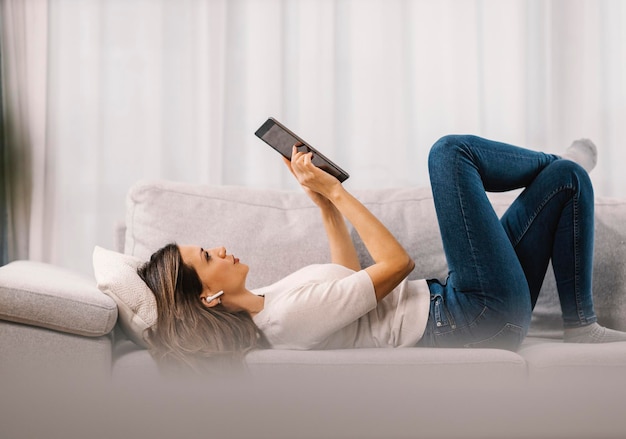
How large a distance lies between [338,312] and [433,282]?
40 centimetres

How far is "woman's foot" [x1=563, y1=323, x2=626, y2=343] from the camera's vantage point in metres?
1.71

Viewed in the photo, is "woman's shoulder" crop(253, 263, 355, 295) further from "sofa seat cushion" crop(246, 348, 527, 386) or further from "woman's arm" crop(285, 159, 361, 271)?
"sofa seat cushion" crop(246, 348, 527, 386)

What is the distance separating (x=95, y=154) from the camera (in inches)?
115

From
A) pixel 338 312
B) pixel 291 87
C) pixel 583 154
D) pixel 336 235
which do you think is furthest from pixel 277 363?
pixel 291 87

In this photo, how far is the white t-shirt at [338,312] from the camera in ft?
5.02

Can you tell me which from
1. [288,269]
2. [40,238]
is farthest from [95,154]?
[288,269]

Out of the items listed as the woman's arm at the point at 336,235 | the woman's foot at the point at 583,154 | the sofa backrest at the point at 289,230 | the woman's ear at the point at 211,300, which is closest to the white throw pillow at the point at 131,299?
the woman's ear at the point at 211,300

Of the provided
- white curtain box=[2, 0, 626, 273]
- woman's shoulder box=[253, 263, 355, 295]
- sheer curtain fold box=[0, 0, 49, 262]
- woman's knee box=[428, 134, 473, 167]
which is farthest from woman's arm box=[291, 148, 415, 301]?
sheer curtain fold box=[0, 0, 49, 262]

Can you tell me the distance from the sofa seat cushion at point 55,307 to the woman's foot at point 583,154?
1397mm

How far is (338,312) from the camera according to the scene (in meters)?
1.53

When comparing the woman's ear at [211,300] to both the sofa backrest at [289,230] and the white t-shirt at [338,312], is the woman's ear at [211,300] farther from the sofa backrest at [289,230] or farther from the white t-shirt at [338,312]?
the sofa backrest at [289,230]

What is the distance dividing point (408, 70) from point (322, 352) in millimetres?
1820

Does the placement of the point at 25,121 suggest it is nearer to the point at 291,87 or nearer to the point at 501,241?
the point at 291,87

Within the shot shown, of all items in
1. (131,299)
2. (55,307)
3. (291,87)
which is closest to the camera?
(55,307)
